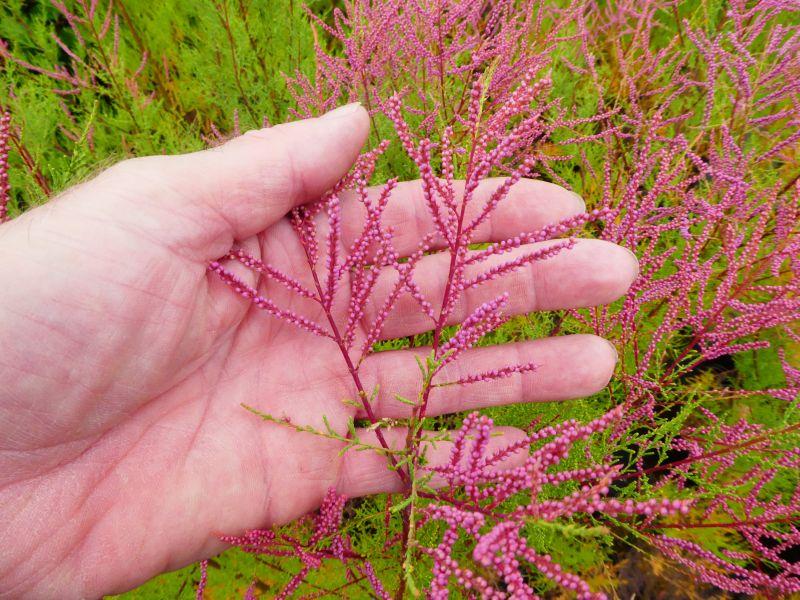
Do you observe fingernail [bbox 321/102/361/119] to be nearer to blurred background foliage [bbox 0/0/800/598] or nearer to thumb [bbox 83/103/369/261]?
thumb [bbox 83/103/369/261]

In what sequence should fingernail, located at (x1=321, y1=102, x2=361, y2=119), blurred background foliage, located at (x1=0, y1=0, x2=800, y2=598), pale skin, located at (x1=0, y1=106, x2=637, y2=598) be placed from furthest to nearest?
blurred background foliage, located at (x1=0, y1=0, x2=800, y2=598)
fingernail, located at (x1=321, y1=102, x2=361, y2=119)
pale skin, located at (x1=0, y1=106, x2=637, y2=598)

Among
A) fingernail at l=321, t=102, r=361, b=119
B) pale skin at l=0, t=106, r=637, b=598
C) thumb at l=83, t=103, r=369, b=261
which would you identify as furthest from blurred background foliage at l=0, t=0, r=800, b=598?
fingernail at l=321, t=102, r=361, b=119

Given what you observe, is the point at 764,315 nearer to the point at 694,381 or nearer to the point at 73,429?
the point at 694,381

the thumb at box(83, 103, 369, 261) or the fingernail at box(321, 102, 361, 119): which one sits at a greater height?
the fingernail at box(321, 102, 361, 119)

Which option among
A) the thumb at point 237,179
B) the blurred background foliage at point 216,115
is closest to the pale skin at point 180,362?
the thumb at point 237,179

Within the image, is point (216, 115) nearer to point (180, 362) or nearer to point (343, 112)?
point (343, 112)

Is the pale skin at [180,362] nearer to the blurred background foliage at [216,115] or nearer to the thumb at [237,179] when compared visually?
the thumb at [237,179]

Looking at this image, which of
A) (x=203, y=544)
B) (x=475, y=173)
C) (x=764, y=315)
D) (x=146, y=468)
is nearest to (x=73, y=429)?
(x=146, y=468)

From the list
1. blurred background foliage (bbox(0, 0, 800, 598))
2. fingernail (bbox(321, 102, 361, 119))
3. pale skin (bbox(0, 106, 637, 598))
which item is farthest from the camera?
blurred background foliage (bbox(0, 0, 800, 598))
